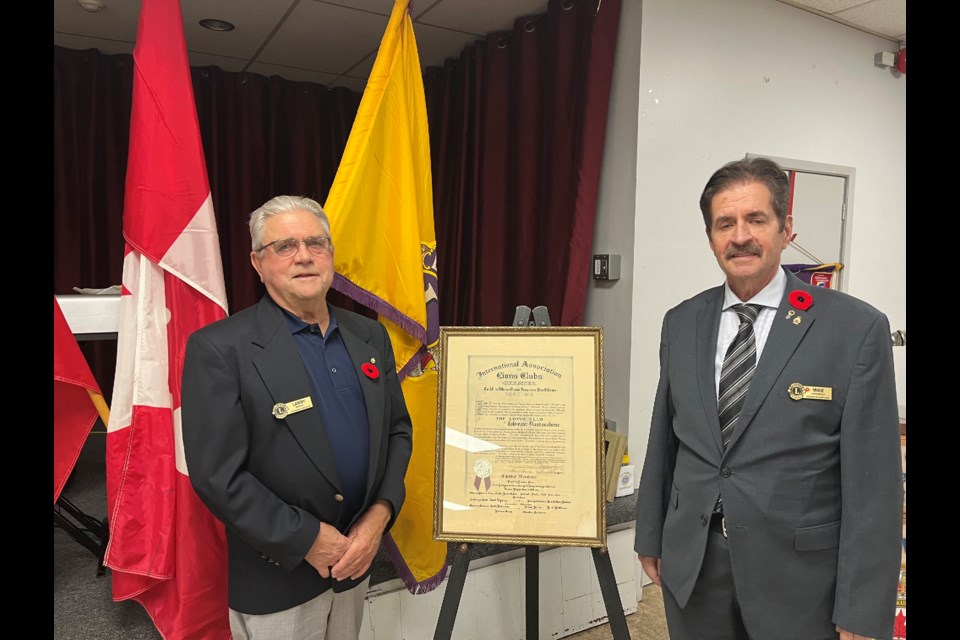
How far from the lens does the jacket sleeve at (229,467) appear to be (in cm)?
128

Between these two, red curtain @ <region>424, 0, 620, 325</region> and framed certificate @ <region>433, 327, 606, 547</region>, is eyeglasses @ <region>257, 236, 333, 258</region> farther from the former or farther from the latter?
red curtain @ <region>424, 0, 620, 325</region>

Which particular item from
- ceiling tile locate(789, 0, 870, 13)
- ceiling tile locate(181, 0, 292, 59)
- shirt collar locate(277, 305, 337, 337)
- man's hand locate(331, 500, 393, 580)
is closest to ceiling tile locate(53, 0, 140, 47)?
ceiling tile locate(181, 0, 292, 59)

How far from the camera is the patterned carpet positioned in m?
2.31

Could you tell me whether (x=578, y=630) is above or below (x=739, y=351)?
below

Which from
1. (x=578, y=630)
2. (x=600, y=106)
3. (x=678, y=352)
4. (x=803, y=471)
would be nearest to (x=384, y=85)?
(x=600, y=106)

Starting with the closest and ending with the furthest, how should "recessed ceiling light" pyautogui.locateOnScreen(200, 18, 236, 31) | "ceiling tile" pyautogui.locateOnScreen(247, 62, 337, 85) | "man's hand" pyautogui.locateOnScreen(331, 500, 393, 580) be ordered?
"man's hand" pyautogui.locateOnScreen(331, 500, 393, 580)
"recessed ceiling light" pyautogui.locateOnScreen(200, 18, 236, 31)
"ceiling tile" pyautogui.locateOnScreen(247, 62, 337, 85)

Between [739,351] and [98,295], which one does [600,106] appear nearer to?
[739,351]

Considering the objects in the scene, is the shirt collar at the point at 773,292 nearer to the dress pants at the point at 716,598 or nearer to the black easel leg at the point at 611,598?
the dress pants at the point at 716,598

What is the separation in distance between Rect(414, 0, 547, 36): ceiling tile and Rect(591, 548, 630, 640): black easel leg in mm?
2415

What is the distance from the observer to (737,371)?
1324mm

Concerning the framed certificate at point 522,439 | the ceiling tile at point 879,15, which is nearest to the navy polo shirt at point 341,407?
the framed certificate at point 522,439

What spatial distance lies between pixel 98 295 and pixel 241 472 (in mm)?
960

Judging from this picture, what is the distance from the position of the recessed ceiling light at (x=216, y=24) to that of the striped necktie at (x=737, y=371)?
9.23 feet

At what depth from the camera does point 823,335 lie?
1227 millimetres
